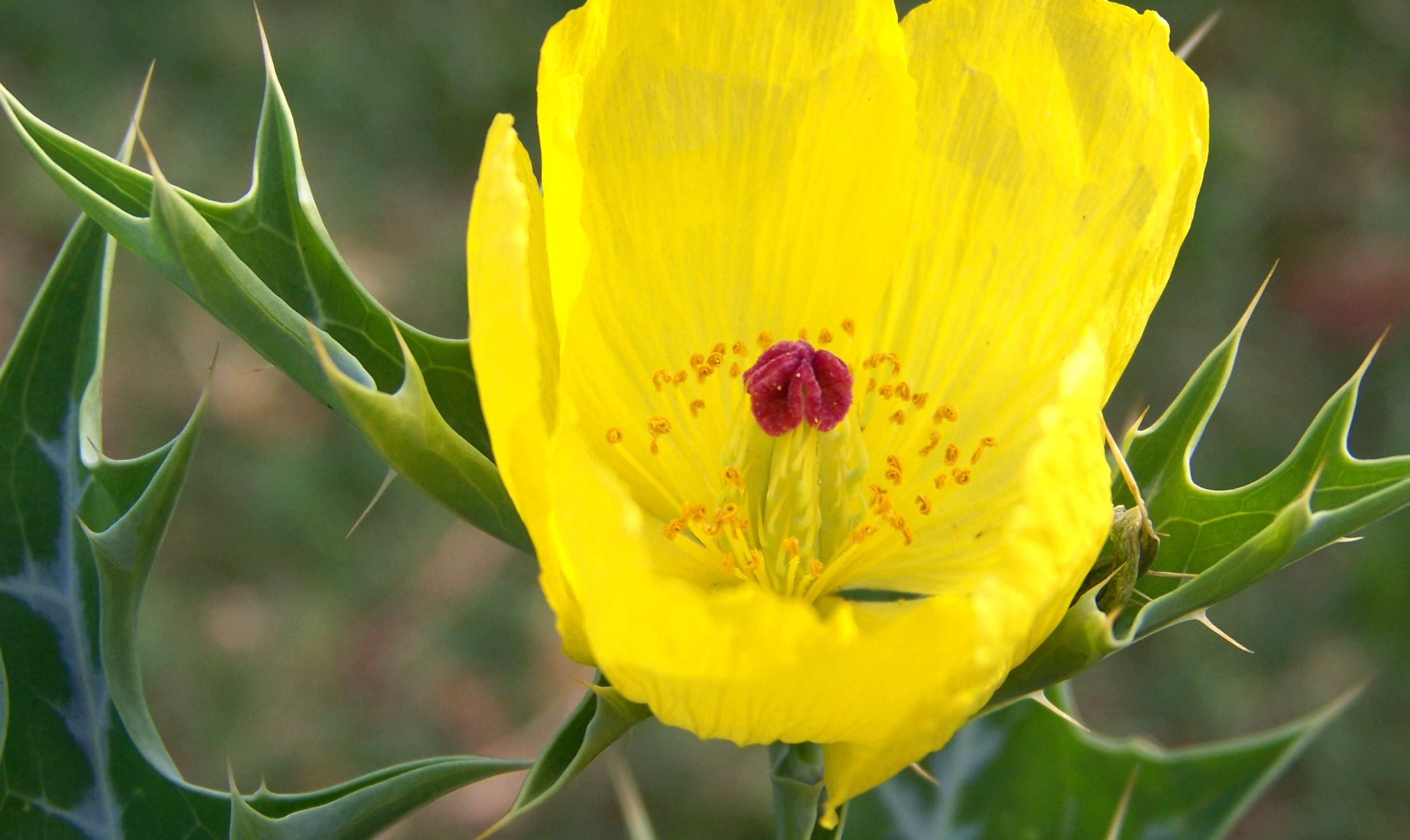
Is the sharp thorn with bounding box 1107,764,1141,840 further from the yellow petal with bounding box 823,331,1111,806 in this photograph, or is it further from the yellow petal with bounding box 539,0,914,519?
the yellow petal with bounding box 539,0,914,519

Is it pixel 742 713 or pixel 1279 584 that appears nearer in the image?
pixel 742 713

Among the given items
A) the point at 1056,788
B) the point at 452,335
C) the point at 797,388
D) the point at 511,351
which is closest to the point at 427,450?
the point at 511,351

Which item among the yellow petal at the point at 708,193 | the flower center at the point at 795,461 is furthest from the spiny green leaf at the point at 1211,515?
the yellow petal at the point at 708,193

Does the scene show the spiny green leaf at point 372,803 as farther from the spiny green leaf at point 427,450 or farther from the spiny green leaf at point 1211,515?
the spiny green leaf at point 1211,515

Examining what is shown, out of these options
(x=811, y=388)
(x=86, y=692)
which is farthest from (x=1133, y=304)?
(x=86, y=692)

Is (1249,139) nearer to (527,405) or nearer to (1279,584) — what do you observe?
(1279,584)
